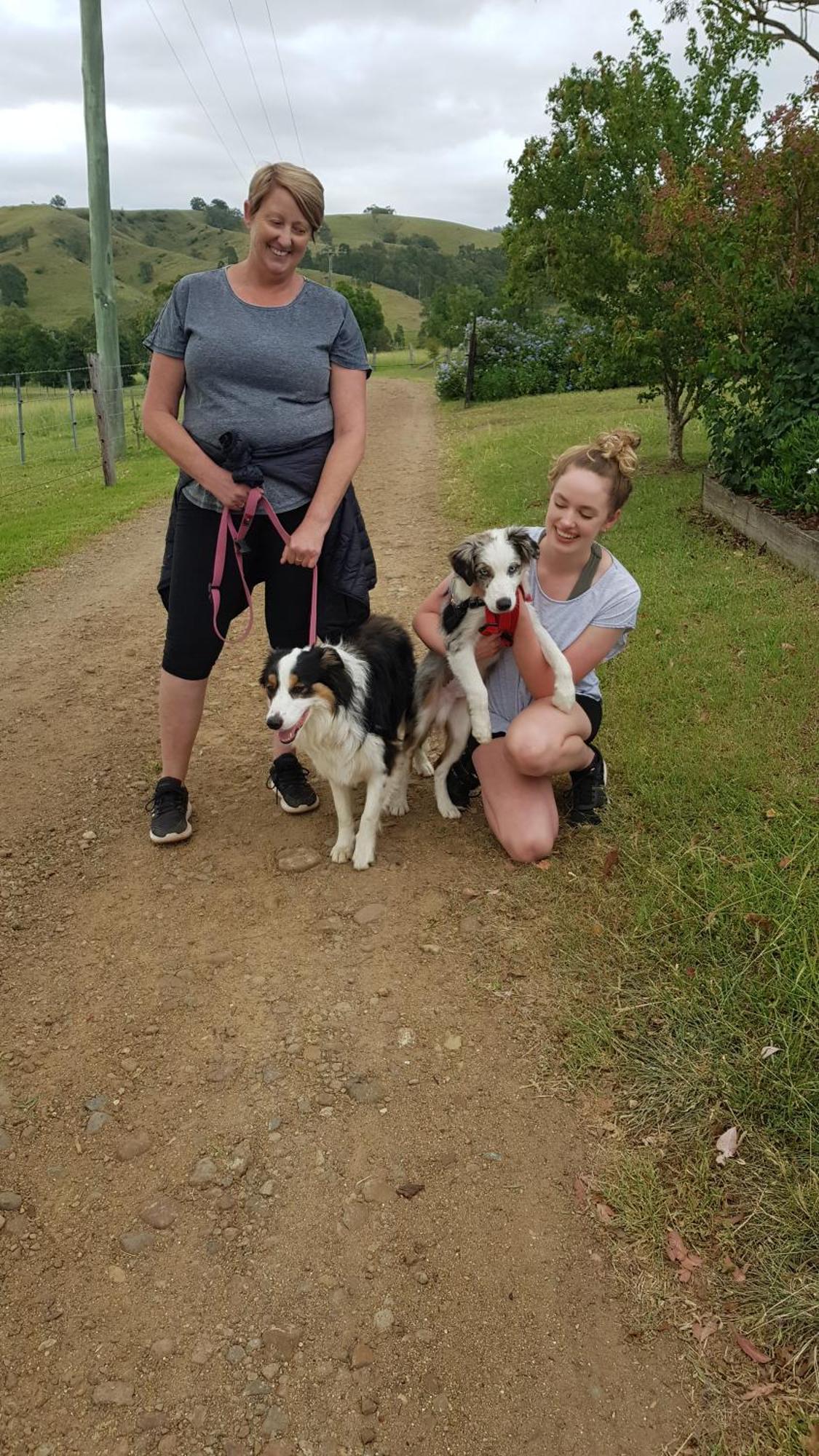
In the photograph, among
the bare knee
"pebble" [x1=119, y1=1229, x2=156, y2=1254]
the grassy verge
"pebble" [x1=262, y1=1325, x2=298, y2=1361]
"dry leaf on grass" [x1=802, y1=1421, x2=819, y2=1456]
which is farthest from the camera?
the bare knee

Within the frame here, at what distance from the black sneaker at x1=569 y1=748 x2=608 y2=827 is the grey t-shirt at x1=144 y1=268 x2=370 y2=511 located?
1.75 metres

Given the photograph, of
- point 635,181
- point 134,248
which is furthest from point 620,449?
point 134,248

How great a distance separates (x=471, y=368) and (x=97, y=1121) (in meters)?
23.2

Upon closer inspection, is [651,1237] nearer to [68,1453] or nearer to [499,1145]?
[499,1145]

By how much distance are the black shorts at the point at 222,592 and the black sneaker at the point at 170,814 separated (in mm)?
558

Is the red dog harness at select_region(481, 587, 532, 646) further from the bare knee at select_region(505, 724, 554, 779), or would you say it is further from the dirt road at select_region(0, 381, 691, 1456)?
the dirt road at select_region(0, 381, 691, 1456)

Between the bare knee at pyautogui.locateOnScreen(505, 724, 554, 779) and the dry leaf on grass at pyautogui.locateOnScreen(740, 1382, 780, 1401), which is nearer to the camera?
the dry leaf on grass at pyautogui.locateOnScreen(740, 1382, 780, 1401)

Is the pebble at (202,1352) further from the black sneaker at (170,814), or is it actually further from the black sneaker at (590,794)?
the black sneaker at (590,794)

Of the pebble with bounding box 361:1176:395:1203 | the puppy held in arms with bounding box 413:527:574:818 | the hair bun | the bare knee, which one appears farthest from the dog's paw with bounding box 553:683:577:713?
the pebble with bounding box 361:1176:395:1203

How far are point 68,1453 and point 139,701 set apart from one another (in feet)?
13.9

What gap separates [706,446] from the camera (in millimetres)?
11930

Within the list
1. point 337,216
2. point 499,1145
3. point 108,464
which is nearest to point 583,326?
point 108,464

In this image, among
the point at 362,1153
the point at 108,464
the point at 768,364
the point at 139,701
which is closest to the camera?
the point at 362,1153

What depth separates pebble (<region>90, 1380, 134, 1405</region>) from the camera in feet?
6.32
